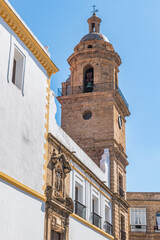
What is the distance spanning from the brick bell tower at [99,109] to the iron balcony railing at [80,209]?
16.2ft

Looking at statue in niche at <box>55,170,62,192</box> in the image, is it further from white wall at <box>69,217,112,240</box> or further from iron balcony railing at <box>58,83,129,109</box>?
iron balcony railing at <box>58,83,129,109</box>

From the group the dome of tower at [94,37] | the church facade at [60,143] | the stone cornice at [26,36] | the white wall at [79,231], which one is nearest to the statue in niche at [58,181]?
the church facade at [60,143]

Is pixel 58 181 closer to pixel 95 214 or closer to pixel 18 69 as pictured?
pixel 18 69

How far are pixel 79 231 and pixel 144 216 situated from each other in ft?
59.3

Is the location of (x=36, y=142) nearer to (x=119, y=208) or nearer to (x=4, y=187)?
(x=4, y=187)

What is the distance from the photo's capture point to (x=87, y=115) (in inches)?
977

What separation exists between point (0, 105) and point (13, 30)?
279cm

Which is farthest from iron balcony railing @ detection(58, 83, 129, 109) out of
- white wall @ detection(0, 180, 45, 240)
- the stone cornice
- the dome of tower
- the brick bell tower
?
white wall @ detection(0, 180, 45, 240)

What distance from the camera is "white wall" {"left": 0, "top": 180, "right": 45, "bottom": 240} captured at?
10.3 metres

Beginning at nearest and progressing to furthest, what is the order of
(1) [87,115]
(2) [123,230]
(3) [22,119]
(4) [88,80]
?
1. (3) [22,119]
2. (2) [123,230]
3. (1) [87,115]
4. (4) [88,80]

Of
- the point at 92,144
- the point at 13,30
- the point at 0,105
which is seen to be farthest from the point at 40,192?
the point at 92,144

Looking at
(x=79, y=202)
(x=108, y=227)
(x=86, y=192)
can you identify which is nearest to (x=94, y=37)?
(x=86, y=192)

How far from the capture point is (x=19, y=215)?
11.1 metres

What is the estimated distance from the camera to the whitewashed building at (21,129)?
425 inches
